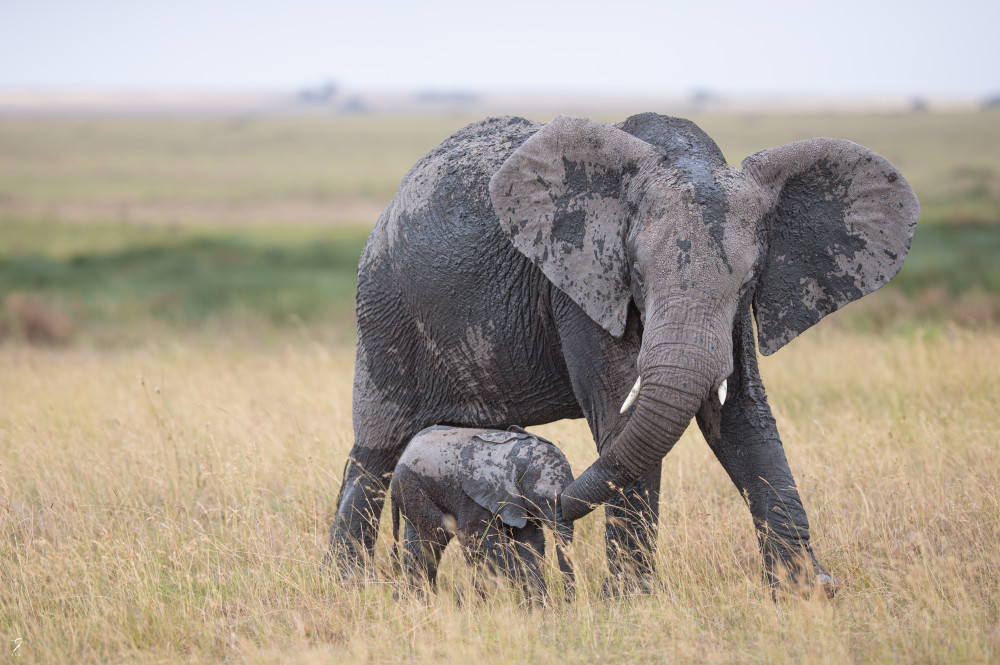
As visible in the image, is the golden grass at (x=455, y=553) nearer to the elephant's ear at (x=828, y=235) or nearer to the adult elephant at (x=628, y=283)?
the adult elephant at (x=628, y=283)

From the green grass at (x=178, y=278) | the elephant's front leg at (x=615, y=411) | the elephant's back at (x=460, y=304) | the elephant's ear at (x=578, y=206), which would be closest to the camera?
the elephant's ear at (x=578, y=206)

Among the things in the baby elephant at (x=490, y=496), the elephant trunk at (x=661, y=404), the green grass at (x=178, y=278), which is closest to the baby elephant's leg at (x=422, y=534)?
the baby elephant at (x=490, y=496)

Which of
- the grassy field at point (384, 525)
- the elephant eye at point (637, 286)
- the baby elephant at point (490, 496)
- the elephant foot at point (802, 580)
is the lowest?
the grassy field at point (384, 525)

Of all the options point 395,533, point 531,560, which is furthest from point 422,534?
point 531,560

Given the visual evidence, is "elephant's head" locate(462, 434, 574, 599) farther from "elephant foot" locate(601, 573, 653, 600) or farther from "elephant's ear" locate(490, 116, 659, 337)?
"elephant's ear" locate(490, 116, 659, 337)

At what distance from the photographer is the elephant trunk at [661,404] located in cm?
421

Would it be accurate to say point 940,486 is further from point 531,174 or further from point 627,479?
point 531,174

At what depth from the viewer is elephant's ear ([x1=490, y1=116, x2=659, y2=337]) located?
185 inches

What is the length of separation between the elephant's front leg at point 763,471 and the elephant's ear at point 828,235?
228 mm

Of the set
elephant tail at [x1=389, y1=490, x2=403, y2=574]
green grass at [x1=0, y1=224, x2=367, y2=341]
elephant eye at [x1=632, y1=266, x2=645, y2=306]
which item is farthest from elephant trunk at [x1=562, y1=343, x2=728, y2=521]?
green grass at [x1=0, y1=224, x2=367, y2=341]

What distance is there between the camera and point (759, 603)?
4.68m

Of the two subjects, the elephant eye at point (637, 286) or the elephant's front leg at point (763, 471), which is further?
the elephant's front leg at point (763, 471)

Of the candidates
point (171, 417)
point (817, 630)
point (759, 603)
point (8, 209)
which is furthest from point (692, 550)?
point (8, 209)

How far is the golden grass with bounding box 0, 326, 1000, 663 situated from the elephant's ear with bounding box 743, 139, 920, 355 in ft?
4.36
